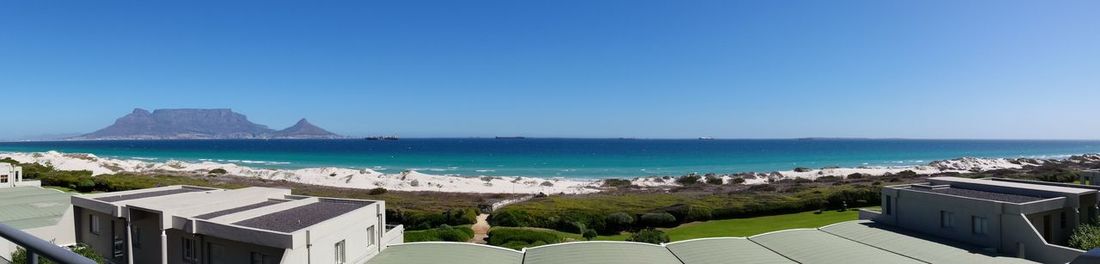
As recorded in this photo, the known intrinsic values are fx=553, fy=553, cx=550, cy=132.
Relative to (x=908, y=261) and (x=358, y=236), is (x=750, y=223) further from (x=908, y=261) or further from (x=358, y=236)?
(x=358, y=236)

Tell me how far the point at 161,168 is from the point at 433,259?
3062 inches

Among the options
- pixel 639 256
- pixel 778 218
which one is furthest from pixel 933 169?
pixel 639 256

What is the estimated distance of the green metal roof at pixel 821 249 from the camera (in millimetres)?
19016

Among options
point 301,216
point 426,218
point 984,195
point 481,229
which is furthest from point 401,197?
point 984,195

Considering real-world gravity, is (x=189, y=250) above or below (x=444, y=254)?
above

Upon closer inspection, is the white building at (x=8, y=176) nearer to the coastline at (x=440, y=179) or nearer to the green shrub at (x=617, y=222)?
the coastline at (x=440, y=179)

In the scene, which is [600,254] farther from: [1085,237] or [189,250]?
[1085,237]

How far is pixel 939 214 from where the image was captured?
2311 cm

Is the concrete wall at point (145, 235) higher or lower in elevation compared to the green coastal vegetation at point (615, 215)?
higher

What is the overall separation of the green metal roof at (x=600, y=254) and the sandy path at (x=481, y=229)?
10284mm

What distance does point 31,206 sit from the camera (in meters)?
25.3

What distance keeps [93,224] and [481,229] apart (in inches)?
743

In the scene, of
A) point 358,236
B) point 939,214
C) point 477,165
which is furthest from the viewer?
point 477,165

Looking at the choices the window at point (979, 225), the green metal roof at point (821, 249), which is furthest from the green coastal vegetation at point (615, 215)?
the window at point (979, 225)
